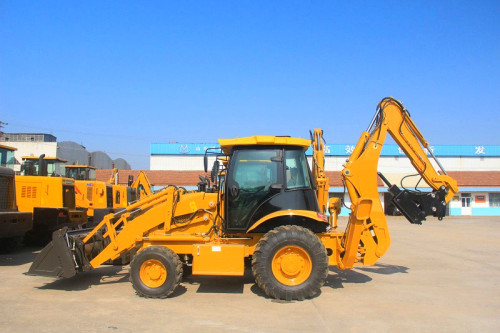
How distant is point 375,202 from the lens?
25.1 feet

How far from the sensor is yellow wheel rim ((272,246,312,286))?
631cm

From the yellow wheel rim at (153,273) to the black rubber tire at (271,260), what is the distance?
60.1 inches

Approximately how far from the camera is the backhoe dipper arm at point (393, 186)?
7793 mm

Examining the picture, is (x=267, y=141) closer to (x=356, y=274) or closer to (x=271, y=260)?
(x=271, y=260)

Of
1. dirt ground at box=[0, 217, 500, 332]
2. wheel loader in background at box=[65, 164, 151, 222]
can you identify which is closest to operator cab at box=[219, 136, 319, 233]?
dirt ground at box=[0, 217, 500, 332]

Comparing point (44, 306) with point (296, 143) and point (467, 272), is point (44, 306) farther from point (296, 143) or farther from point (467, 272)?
point (467, 272)

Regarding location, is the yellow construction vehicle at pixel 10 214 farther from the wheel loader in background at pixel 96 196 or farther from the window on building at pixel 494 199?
the window on building at pixel 494 199

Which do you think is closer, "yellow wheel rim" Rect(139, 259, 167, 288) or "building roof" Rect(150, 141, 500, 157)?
"yellow wheel rim" Rect(139, 259, 167, 288)

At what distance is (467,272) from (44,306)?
8598mm

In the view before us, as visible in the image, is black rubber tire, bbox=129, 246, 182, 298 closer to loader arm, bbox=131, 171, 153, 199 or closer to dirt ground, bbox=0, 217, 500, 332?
dirt ground, bbox=0, 217, 500, 332

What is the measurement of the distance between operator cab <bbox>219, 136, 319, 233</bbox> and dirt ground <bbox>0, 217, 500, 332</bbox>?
1400mm

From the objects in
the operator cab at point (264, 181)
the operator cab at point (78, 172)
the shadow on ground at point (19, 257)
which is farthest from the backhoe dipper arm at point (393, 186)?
the operator cab at point (78, 172)

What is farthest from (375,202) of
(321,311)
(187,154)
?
(187,154)

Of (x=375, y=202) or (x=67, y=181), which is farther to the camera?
(x=67, y=181)
